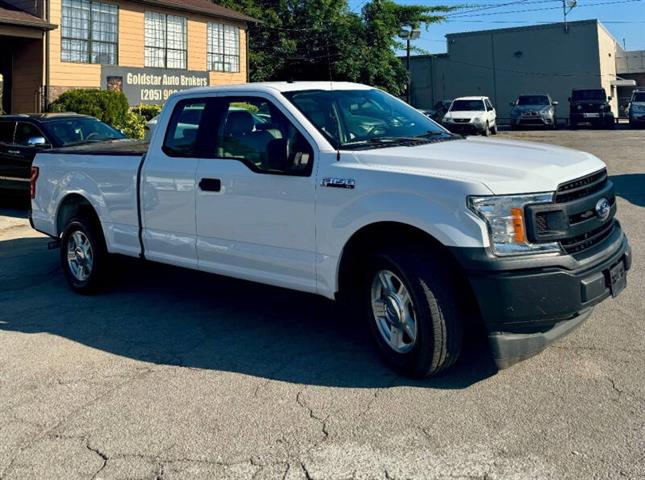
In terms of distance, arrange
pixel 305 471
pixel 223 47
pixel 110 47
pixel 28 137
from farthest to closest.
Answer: pixel 223 47, pixel 110 47, pixel 28 137, pixel 305 471

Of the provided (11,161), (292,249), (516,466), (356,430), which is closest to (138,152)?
(292,249)

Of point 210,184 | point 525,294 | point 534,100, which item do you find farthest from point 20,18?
point 534,100

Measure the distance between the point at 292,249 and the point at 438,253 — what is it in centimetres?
114

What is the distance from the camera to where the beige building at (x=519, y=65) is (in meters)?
43.0

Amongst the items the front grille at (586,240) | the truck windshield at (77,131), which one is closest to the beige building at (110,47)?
the truck windshield at (77,131)

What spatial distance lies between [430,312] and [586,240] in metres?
1.11

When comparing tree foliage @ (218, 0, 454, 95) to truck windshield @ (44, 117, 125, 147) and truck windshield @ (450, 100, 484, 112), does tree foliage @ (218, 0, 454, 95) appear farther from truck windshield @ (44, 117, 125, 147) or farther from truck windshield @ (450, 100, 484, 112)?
truck windshield @ (44, 117, 125, 147)

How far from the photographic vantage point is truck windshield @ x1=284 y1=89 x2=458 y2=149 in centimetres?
482

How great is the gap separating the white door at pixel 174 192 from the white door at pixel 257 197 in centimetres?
13

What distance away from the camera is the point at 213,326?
5.53 meters

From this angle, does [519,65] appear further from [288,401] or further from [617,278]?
[288,401]

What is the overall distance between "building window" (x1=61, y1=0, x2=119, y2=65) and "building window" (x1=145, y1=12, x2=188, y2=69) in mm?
1548

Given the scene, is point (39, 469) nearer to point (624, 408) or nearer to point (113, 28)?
point (624, 408)

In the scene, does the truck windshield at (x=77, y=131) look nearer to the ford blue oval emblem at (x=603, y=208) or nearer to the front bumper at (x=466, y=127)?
the ford blue oval emblem at (x=603, y=208)
